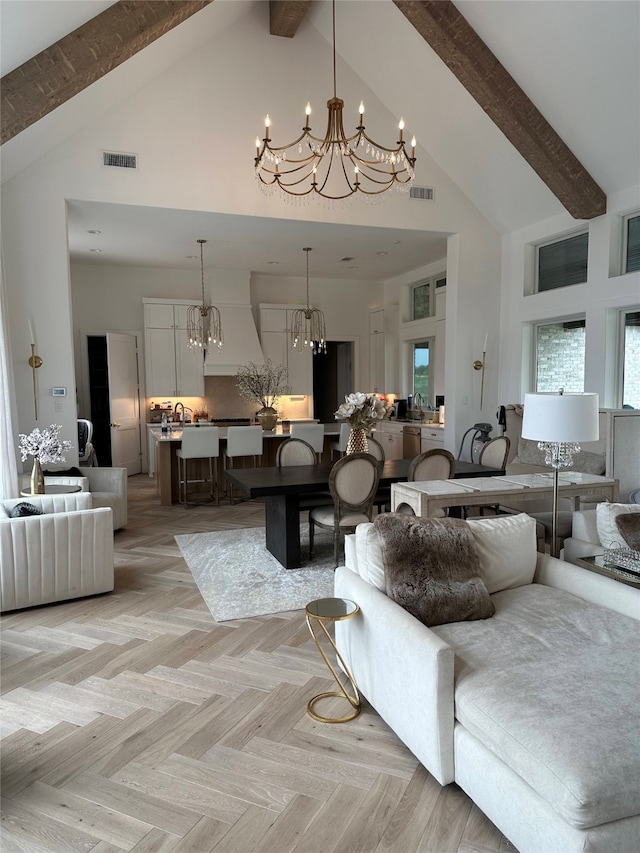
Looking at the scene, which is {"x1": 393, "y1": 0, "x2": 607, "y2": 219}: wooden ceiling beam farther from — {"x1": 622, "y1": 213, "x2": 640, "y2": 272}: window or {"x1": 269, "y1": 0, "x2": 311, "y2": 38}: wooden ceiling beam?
{"x1": 269, "y1": 0, "x2": 311, "y2": 38}: wooden ceiling beam

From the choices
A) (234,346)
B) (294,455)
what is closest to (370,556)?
(294,455)

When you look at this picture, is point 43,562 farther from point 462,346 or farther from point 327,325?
point 327,325

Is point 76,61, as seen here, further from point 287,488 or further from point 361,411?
point 287,488

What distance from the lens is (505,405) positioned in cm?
721

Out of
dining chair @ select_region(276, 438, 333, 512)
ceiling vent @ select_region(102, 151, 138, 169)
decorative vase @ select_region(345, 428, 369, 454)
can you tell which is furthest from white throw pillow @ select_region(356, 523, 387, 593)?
ceiling vent @ select_region(102, 151, 138, 169)

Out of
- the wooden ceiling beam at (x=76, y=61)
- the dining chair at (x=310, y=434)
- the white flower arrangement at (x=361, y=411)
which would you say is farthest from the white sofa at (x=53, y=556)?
the dining chair at (x=310, y=434)

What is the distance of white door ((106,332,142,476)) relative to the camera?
27.8 feet

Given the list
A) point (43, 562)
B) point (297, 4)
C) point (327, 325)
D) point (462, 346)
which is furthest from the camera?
point (327, 325)

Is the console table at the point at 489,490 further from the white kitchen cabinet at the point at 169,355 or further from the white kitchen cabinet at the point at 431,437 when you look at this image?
the white kitchen cabinet at the point at 169,355

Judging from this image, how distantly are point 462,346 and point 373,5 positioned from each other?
12.4ft

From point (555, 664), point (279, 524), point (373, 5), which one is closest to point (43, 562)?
point (279, 524)

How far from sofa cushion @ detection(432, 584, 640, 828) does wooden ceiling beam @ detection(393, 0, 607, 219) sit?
4625 mm

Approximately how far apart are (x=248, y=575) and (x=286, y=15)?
5315 millimetres

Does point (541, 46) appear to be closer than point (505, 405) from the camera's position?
Yes
